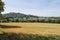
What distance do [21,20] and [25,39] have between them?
38.7m

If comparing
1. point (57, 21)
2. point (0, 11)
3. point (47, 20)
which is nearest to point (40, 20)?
point (47, 20)

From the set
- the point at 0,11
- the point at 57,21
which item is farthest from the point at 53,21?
the point at 0,11

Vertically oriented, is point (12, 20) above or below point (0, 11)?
below

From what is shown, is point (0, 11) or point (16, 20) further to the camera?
point (16, 20)

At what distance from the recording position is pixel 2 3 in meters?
29.9

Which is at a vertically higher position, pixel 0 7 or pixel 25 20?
pixel 0 7

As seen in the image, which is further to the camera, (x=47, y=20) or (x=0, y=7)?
(x=47, y=20)

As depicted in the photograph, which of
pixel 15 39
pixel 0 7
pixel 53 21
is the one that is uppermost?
pixel 0 7

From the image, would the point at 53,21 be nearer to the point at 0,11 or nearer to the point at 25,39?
the point at 0,11

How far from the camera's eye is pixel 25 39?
13.8 m

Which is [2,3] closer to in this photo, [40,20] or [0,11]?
[0,11]

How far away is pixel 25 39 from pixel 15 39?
0.82 meters

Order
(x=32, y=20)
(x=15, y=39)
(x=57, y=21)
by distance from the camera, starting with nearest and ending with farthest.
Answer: (x=15, y=39)
(x=57, y=21)
(x=32, y=20)

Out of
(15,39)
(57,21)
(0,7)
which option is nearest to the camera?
(15,39)
